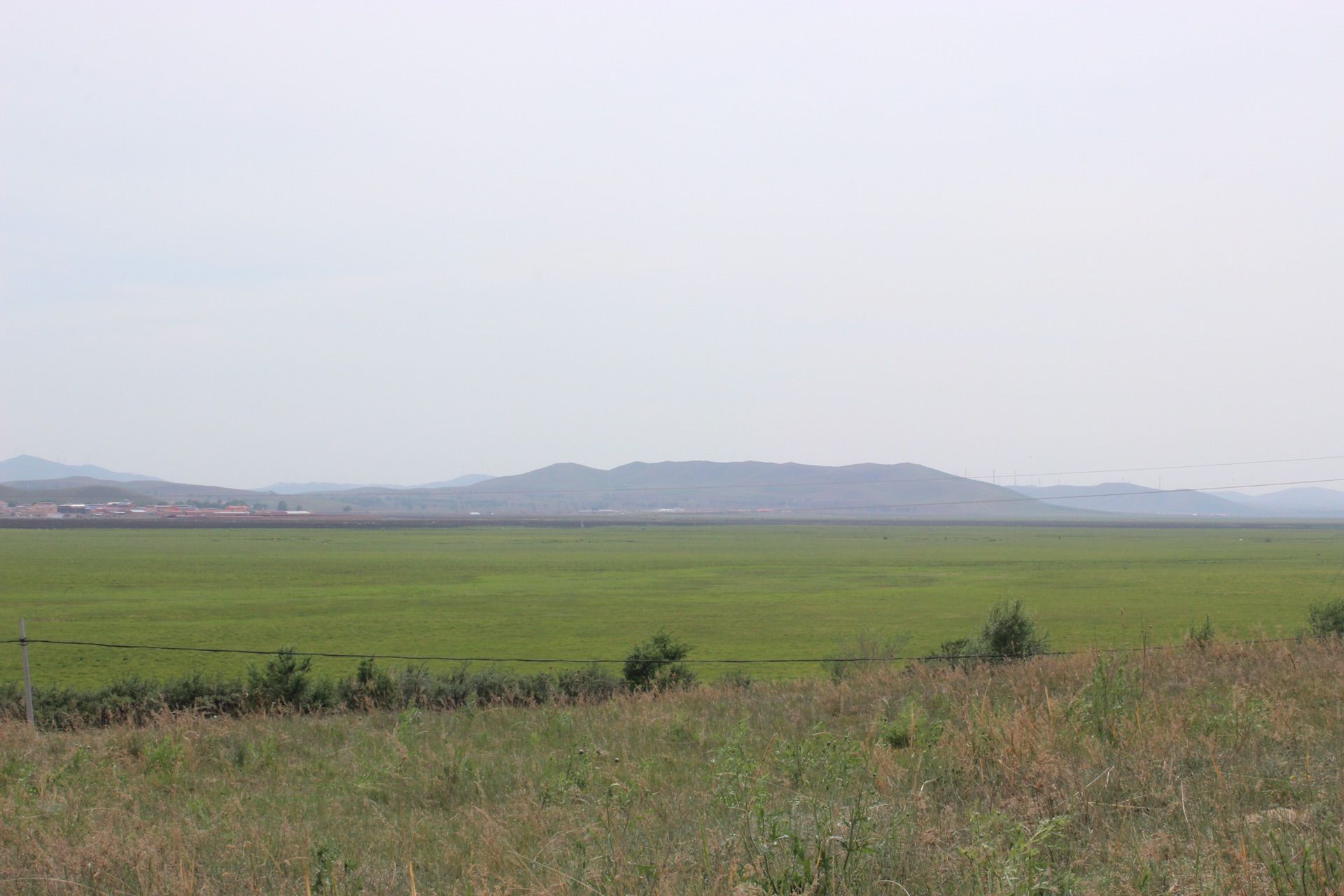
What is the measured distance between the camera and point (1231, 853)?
4.08m

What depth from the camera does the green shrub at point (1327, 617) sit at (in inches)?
715

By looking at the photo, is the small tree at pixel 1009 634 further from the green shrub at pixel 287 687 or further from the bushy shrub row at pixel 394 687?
the green shrub at pixel 287 687

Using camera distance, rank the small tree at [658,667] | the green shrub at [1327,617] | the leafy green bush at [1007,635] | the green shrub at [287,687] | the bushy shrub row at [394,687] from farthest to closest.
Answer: the leafy green bush at [1007,635] → the small tree at [658,667] → the green shrub at [1327,617] → the green shrub at [287,687] → the bushy shrub row at [394,687]

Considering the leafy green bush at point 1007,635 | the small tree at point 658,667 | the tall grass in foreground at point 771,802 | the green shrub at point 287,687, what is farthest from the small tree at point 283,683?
the leafy green bush at point 1007,635

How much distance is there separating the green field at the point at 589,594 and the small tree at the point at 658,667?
441 cm

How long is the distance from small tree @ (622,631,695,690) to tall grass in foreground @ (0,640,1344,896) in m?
7.96

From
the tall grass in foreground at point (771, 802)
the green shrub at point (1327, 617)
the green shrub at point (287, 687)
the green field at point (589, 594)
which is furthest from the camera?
the green field at point (589, 594)

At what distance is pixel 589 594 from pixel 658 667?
132 feet

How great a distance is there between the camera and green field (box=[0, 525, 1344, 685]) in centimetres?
3682

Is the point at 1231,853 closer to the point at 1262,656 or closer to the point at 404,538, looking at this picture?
the point at 1262,656

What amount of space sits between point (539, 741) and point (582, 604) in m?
43.8

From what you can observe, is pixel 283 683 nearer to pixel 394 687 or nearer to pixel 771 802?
pixel 394 687

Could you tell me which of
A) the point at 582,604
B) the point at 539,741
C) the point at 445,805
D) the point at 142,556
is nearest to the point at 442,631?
the point at 582,604

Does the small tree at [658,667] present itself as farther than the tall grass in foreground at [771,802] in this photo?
Yes
